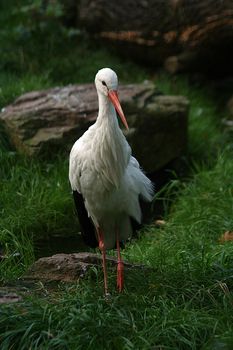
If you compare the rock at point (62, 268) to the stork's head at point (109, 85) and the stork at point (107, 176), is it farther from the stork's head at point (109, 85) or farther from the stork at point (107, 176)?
the stork's head at point (109, 85)

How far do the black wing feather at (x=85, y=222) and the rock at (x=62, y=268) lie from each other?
0.25 m

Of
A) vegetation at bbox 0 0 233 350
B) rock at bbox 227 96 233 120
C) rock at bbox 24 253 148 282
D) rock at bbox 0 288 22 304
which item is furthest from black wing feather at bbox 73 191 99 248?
rock at bbox 227 96 233 120

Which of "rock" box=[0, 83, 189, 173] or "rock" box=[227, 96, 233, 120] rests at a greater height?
"rock" box=[0, 83, 189, 173]

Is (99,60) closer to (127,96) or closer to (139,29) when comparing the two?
(139,29)

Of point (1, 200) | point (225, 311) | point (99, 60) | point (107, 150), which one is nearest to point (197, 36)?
point (99, 60)

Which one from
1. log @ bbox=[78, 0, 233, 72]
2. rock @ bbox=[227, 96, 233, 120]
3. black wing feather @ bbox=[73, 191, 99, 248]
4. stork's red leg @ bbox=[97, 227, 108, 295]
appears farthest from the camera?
rock @ bbox=[227, 96, 233, 120]

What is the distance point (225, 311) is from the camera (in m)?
3.69

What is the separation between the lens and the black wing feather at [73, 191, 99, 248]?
4.46 meters

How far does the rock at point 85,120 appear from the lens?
20.4ft

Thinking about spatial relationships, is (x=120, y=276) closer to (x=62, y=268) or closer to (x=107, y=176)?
(x=62, y=268)

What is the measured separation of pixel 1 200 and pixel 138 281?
1.89 m

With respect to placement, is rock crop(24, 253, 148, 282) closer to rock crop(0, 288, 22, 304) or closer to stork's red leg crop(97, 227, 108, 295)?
stork's red leg crop(97, 227, 108, 295)

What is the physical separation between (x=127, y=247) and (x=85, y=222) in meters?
0.76

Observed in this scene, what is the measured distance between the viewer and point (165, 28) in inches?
300
